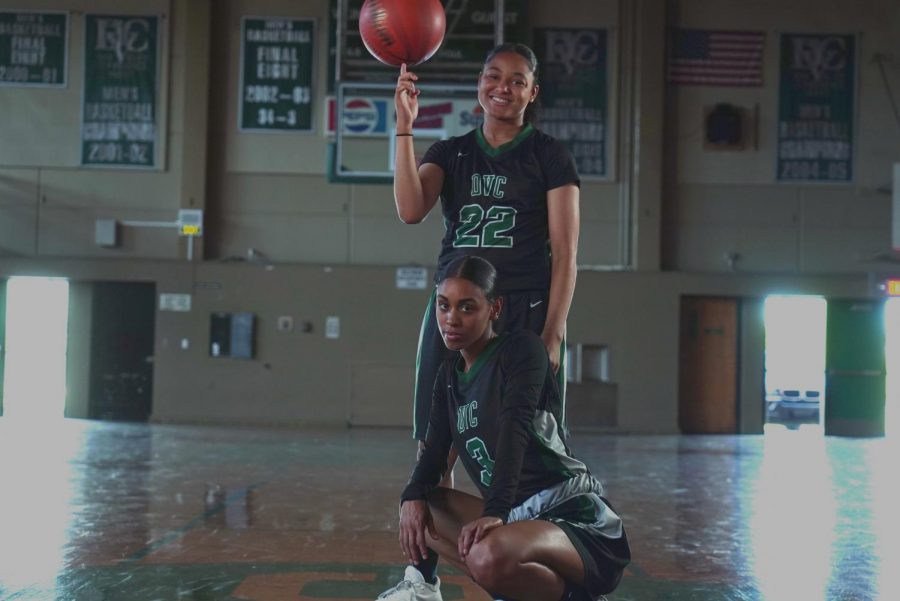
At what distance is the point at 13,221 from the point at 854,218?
1168 cm

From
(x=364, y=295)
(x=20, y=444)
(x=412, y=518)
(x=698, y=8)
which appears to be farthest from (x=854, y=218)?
(x=412, y=518)

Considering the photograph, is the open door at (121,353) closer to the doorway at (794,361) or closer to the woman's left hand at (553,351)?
the doorway at (794,361)

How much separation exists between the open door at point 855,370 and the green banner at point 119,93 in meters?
9.90

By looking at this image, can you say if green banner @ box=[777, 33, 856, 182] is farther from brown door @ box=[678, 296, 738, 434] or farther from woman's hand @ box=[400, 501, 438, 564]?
woman's hand @ box=[400, 501, 438, 564]

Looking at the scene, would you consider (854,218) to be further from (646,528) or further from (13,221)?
(13,221)

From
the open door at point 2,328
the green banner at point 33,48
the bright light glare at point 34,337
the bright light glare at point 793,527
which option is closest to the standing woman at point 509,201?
the bright light glare at point 793,527

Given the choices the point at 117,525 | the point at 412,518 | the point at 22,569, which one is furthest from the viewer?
the point at 117,525

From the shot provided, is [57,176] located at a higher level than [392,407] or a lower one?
higher

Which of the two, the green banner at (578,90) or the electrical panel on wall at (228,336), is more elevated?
the green banner at (578,90)

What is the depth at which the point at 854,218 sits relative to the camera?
13461 millimetres

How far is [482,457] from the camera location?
2.71 meters

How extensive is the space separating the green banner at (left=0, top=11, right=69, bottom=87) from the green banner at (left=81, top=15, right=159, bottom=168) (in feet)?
1.19

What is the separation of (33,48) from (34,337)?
13.3ft

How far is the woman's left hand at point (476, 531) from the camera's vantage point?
7.97 feet
